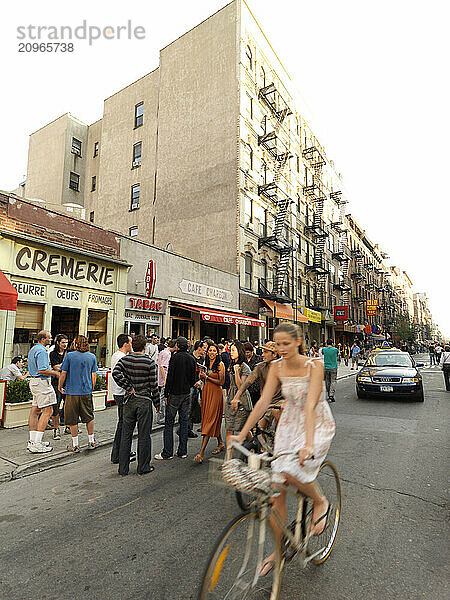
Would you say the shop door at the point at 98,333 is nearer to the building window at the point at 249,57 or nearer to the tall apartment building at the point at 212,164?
the tall apartment building at the point at 212,164

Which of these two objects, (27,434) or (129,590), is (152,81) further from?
(129,590)

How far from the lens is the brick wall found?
33.6 feet

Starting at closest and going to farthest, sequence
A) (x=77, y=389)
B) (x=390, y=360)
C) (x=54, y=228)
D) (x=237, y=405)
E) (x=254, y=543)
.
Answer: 1. (x=254, y=543)
2. (x=237, y=405)
3. (x=77, y=389)
4. (x=54, y=228)
5. (x=390, y=360)

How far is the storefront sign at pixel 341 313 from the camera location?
123ft

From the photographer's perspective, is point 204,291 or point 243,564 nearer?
point 243,564

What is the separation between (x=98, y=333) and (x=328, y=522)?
11.6 metres

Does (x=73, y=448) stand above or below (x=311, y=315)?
below

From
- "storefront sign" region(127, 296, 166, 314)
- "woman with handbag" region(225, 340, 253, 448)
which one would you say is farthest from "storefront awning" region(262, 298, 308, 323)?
"woman with handbag" region(225, 340, 253, 448)

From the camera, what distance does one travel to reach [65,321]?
12070mm

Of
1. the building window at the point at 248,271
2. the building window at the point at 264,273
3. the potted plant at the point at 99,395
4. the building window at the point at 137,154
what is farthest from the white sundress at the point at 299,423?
the building window at the point at 137,154

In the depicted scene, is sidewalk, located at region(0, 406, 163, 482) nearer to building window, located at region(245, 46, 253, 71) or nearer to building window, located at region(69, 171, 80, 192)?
building window, located at region(245, 46, 253, 71)

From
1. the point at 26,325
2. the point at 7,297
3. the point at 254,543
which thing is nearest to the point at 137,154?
the point at 26,325

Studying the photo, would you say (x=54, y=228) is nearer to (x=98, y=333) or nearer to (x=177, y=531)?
(x=98, y=333)

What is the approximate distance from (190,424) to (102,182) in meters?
27.2
